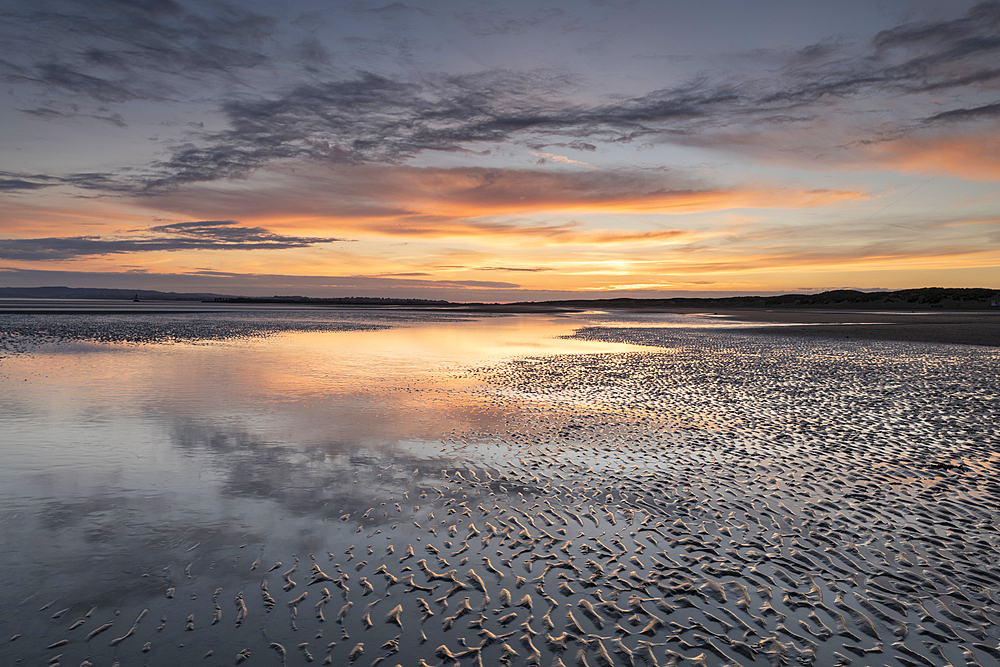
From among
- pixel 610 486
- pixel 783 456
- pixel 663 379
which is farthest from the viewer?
pixel 663 379

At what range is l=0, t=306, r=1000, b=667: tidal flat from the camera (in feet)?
17.6

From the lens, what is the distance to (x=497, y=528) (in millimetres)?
7945

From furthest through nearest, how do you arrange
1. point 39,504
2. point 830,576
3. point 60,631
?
point 39,504, point 830,576, point 60,631

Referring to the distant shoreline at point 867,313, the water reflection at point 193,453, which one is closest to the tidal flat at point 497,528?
the water reflection at point 193,453

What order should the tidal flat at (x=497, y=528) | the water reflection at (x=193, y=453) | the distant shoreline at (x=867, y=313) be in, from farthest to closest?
the distant shoreline at (x=867, y=313)
the water reflection at (x=193, y=453)
the tidal flat at (x=497, y=528)

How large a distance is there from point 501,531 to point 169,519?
4990 millimetres

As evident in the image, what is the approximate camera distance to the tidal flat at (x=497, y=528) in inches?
212

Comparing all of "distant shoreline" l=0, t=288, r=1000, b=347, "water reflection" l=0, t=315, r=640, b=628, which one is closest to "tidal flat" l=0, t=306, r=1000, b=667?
"water reflection" l=0, t=315, r=640, b=628

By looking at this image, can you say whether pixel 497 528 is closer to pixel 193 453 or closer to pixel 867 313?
pixel 193 453

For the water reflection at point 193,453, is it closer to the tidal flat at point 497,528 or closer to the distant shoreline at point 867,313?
the tidal flat at point 497,528

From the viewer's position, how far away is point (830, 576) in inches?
259

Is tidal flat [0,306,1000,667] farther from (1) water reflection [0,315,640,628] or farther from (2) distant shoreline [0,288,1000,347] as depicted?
(2) distant shoreline [0,288,1000,347]

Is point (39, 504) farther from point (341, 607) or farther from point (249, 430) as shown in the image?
point (341, 607)

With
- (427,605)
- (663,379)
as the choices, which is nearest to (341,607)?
(427,605)
